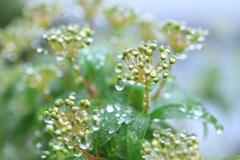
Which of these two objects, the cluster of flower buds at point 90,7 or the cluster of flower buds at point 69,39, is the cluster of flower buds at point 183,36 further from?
the cluster of flower buds at point 90,7

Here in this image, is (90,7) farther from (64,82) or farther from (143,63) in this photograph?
(143,63)

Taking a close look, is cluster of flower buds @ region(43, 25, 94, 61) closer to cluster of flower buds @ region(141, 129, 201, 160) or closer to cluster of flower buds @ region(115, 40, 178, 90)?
cluster of flower buds @ region(115, 40, 178, 90)

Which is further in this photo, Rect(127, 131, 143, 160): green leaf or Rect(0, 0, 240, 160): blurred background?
Rect(0, 0, 240, 160): blurred background

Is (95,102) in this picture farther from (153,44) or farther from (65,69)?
(65,69)


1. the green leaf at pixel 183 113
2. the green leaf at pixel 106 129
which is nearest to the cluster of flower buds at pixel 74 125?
the green leaf at pixel 106 129

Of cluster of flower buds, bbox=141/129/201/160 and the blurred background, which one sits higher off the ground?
the blurred background

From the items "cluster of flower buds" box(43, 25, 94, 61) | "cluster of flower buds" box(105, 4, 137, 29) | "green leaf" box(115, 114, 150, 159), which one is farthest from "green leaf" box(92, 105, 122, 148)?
"cluster of flower buds" box(105, 4, 137, 29)

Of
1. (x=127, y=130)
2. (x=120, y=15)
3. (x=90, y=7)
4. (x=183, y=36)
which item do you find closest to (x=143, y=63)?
(x=127, y=130)
